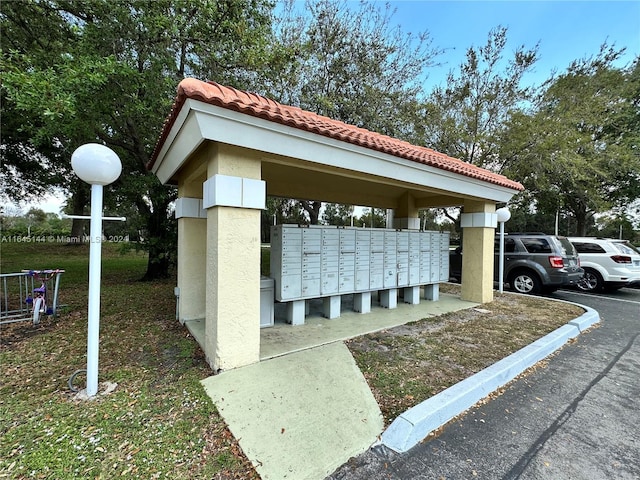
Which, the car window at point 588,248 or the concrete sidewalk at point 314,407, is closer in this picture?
the concrete sidewalk at point 314,407

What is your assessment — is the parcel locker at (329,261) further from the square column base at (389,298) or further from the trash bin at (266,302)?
the square column base at (389,298)

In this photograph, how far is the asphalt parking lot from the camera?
2.06 meters

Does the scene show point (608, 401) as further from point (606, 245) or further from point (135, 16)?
point (135, 16)

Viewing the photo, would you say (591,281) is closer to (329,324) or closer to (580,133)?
(580,133)

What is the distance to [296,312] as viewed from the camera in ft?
15.9

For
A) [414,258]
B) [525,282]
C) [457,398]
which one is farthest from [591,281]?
Result: [457,398]

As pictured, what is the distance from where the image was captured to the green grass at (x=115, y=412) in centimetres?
199

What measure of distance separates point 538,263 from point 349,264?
240 inches

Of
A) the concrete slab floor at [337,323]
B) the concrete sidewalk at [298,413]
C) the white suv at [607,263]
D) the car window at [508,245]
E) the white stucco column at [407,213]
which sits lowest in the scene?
the concrete sidewalk at [298,413]

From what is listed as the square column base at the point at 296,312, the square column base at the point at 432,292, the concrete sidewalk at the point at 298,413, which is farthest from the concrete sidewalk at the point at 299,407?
the square column base at the point at 432,292

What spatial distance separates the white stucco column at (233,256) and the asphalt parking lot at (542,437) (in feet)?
5.45

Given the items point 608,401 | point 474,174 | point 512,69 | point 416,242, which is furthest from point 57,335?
point 512,69

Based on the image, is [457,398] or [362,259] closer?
[457,398]

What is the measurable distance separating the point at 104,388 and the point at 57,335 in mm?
2388
